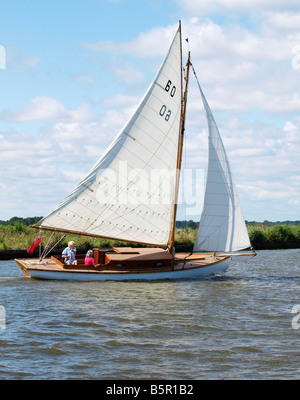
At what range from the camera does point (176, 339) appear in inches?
580

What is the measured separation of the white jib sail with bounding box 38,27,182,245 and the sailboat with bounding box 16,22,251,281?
0.05m

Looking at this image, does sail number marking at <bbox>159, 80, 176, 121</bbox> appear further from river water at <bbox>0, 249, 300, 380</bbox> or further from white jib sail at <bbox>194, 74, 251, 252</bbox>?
river water at <bbox>0, 249, 300, 380</bbox>

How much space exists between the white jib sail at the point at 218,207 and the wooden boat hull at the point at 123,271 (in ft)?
3.74

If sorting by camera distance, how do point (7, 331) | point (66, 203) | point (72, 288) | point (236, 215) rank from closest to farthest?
point (7, 331) → point (72, 288) → point (66, 203) → point (236, 215)

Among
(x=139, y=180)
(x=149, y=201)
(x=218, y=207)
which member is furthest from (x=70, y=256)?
(x=218, y=207)

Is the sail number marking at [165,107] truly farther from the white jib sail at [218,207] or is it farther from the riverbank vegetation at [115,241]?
the riverbank vegetation at [115,241]

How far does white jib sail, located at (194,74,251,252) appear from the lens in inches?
1075

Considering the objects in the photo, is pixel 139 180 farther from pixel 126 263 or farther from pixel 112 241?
pixel 112 241

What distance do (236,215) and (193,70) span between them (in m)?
7.89

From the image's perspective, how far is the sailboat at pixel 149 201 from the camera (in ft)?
85.0

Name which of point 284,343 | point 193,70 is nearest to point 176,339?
point 284,343

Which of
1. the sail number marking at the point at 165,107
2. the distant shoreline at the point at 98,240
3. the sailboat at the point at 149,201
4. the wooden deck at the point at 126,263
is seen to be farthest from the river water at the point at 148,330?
the sail number marking at the point at 165,107
